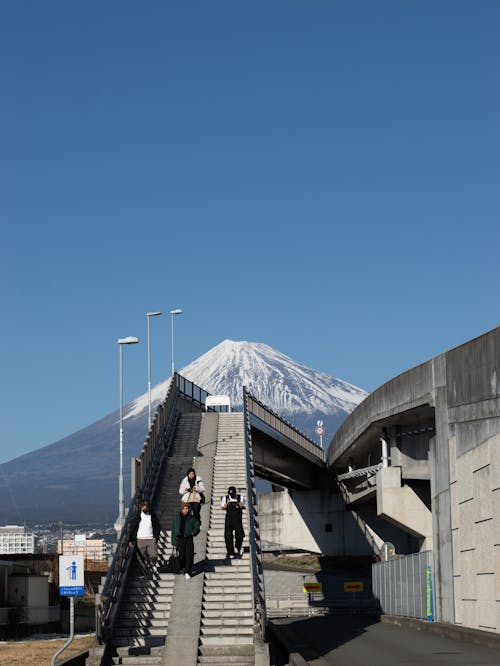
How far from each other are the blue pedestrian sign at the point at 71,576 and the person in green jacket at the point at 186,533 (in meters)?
3.33

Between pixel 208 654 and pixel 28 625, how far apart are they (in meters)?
37.0

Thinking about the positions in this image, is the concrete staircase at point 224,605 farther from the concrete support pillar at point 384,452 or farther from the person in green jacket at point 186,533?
the concrete support pillar at point 384,452

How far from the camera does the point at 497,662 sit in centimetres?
2278

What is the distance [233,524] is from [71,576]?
568 centimetres

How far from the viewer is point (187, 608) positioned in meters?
25.0

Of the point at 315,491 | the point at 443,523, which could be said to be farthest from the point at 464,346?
the point at 315,491

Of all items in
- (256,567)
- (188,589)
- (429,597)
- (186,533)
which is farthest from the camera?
(429,597)

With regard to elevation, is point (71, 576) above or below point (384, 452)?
below

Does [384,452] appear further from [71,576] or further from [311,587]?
[311,587]

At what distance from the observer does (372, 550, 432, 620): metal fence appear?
123 ft

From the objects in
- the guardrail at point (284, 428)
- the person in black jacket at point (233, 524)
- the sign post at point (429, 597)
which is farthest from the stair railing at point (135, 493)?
the sign post at point (429, 597)

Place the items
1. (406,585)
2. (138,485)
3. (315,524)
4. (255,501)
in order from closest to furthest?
(255,501)
(138,485)
(406,585)
(315,524)

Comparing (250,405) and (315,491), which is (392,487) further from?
(315,491)

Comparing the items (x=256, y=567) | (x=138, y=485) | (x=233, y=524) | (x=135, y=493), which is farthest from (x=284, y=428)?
(x=256, y=567)
